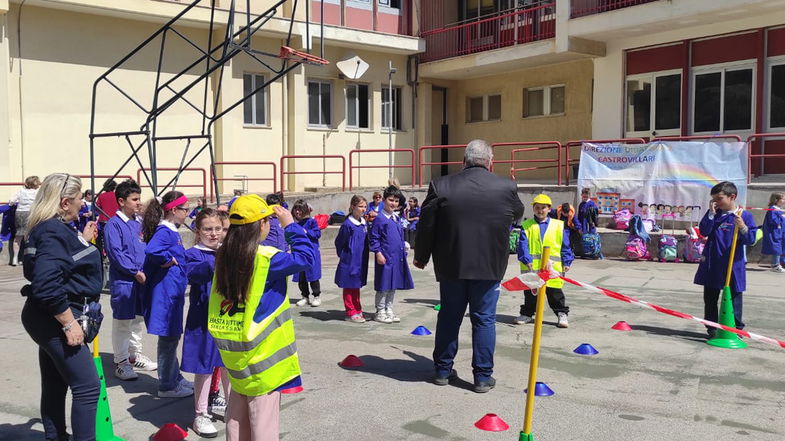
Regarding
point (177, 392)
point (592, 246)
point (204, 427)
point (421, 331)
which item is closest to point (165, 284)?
point (177, 392)

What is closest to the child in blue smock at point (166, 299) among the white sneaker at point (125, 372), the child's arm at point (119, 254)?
the child's arm at point (119, 254)

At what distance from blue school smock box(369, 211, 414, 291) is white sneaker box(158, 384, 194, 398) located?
322 centimetres

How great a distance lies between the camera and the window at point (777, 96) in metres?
16.9

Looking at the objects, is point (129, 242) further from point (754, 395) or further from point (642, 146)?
point (642, 146)

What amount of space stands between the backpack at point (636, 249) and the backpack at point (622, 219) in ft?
2.49

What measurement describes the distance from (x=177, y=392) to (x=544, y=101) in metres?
18.6

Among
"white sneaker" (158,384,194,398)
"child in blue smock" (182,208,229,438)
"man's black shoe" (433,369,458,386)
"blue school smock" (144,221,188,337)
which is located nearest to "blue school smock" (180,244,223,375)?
"child in blue smock" (182,208,229,438)

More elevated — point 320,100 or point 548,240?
point 320,100

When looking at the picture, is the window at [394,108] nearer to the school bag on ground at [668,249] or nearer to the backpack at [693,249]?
the school bag on ground at [668,249]

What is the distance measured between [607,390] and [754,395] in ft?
3.69

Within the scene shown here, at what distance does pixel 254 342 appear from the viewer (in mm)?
3682

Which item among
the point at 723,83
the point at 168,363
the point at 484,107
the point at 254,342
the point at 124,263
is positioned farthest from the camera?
the point at 484,107

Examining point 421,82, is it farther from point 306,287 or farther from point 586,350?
point 586,350

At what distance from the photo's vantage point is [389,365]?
259 inches
